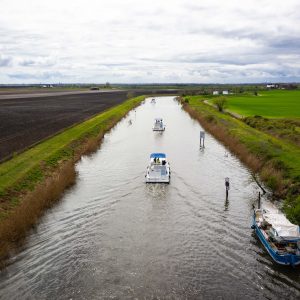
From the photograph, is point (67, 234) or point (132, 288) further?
point (67, 234)

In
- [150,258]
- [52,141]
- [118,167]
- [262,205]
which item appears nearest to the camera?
[150,258]

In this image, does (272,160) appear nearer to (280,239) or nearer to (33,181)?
(280,239)

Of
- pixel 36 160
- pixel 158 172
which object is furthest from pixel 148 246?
pixel 36 160

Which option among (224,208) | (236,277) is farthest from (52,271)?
(224,208)

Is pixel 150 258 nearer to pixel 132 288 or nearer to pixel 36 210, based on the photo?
pixel 132 288

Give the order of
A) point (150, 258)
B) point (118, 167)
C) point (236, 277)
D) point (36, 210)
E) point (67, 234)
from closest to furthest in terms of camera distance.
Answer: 1. point (236, 277)
2. point (150, 258)
3. point (67, 234)
4. point (36, 210)
5. point (118, 167)

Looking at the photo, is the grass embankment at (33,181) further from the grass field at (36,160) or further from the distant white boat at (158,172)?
the distant white boat at (158,172)

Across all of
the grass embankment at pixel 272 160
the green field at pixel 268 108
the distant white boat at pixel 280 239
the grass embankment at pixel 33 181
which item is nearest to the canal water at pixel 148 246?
the distant white boat at pixel 280 239
